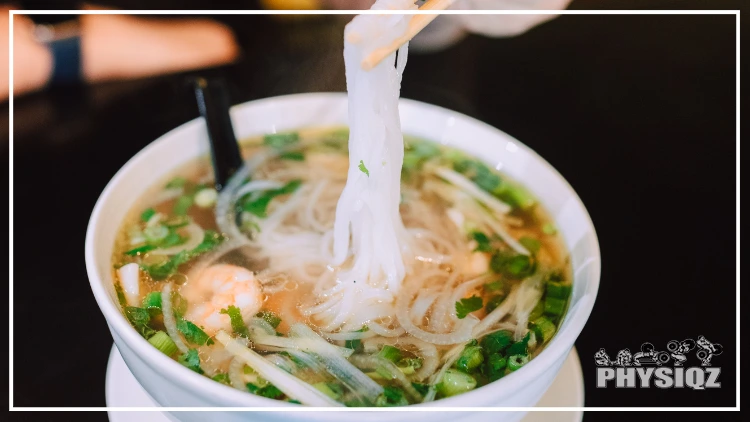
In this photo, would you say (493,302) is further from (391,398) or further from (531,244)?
(391,398)

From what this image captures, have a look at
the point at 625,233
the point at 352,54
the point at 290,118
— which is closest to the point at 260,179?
the point at 290,118

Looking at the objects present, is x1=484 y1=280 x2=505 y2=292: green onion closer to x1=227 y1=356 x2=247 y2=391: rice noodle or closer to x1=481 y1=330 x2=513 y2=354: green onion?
x1=481 y1=330 x2=513 y2=354: green onion

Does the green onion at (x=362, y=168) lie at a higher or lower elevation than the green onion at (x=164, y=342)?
higher

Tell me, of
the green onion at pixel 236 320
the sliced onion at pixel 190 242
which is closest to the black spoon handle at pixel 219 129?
the sliced onion at pixel 190 242

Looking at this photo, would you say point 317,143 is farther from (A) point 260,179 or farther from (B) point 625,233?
(B) point 625,233

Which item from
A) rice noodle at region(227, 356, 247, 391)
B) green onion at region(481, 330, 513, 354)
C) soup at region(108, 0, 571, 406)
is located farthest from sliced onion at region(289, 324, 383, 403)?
green onion at region(481, 330, 513, 354)

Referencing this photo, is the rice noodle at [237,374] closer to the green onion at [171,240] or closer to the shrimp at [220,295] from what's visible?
the shrimp at [220,295]

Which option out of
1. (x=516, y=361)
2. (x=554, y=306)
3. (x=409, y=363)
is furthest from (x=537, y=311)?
(x=409, y=363)

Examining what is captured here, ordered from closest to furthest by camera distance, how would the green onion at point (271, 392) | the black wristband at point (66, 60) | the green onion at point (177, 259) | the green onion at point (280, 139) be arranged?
the green onion at point (271, 392) → the green onion at point (177, 259) → the green onion at point (280, 139) → the black wristband at point (66, 60)
